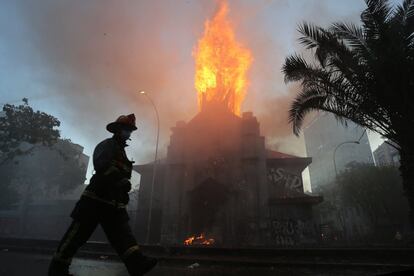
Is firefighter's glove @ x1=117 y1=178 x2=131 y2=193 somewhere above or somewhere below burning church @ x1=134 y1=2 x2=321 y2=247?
below

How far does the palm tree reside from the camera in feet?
27.3

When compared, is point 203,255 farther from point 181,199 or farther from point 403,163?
point 181,199

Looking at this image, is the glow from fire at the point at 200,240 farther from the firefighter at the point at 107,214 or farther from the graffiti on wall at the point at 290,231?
the firefighter at the point at 107,214

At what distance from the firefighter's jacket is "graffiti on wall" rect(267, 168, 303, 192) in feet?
76.7

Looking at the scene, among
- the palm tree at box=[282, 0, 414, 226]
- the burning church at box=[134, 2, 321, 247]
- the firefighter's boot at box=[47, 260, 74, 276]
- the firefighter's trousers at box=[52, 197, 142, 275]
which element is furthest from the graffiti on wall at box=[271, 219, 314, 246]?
the firefighter's boot at box=[47, 260, 74, 276]

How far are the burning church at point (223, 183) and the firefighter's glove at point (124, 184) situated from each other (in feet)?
57.3

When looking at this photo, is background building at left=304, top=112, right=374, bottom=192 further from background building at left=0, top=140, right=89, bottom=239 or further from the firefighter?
the firefighter

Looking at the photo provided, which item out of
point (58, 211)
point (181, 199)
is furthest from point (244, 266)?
point (58, 211)

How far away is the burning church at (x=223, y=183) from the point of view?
21.8 metres

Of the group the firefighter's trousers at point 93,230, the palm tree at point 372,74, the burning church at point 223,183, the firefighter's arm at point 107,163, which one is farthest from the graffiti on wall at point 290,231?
the firefighter's arm at point 107,163

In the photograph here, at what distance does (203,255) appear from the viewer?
6.24 meters

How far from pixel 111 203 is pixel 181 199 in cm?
2102

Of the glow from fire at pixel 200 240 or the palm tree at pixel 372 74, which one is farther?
the glow from fire at pixel 200 240

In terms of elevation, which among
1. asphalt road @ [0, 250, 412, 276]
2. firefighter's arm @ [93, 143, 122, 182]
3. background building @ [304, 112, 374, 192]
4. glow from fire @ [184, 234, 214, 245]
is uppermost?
background building @ [304, 112, 374, 192]
